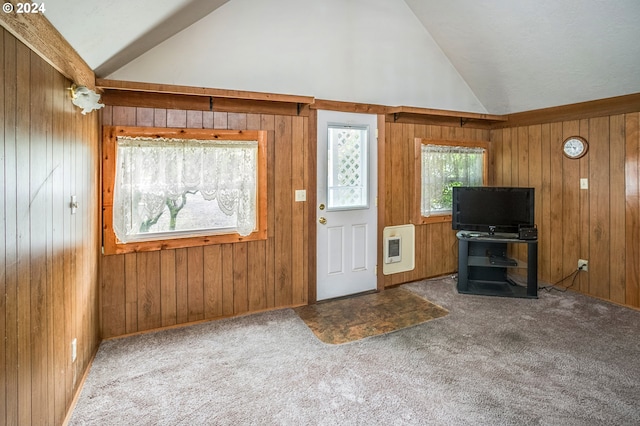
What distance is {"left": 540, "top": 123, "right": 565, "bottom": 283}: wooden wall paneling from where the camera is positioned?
13.6 feet

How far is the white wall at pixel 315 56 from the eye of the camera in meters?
3.03

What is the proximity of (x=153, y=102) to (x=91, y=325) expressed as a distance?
1.83 meters

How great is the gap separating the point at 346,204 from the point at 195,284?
1.77m

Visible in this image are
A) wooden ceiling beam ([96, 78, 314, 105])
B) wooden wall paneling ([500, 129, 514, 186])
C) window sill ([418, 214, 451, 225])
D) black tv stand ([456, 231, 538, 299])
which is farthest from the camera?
wooden wall paneling ([500, 129, 514, 186])

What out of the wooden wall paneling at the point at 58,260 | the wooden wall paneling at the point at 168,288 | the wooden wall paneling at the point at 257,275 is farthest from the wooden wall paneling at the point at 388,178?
the wooden wall paneling at the point at 58,260

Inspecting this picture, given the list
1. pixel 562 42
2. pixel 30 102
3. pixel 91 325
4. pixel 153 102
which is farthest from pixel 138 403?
pixel 562 42

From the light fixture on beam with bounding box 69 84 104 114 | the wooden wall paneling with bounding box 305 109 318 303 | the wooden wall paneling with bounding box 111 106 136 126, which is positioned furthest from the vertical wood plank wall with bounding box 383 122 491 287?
the light fixture on beam with bounding box 69 84 104 114

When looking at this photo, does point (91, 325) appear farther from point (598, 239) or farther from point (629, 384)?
point (598, 239)

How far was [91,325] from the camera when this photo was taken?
2.61m

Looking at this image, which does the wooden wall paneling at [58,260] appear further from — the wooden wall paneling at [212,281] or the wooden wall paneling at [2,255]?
the wooden wall paneling at [212,281]

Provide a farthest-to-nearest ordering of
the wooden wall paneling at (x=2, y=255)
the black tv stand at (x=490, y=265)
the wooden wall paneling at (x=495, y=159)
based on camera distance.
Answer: the wooden wall paneling at (x=495, y=159) → the black tv stand at (x=490, y=265) → the wooden wall paneling at (x=2, y=255)

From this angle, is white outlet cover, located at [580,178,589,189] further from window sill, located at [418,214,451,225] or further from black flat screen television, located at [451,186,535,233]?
window sill, located at [418,214,451,225]

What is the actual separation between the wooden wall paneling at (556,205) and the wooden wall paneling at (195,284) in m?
4.09

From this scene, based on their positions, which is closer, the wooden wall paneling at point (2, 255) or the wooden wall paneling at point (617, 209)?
the wooden wall paneling at point (2, 255)
